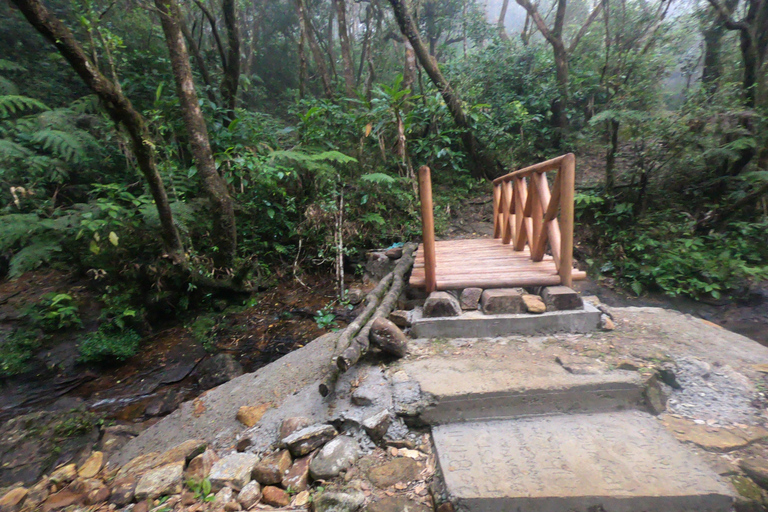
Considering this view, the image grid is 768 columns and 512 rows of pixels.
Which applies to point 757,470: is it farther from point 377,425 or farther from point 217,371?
point 217,371

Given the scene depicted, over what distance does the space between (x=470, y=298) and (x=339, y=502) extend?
6.02ft

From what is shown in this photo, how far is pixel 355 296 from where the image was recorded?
587 centimetres

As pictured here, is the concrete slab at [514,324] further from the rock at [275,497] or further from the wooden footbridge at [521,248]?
the rock at [275,497]

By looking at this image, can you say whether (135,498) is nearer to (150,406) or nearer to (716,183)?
(150,406)

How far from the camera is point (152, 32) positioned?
8039 mm

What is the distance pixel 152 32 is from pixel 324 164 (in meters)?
5.73

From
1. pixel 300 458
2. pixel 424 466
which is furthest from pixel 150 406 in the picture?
pixel 424 466

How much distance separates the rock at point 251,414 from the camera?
9.34ft

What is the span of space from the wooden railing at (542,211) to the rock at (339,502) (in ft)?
7.62

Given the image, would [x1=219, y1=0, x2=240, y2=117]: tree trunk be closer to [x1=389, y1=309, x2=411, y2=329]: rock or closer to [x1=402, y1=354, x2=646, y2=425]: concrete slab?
[x1=389, y1=309, x2=411, y2=329]: rock

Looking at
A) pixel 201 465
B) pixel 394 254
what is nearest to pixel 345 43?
pixel 394 254

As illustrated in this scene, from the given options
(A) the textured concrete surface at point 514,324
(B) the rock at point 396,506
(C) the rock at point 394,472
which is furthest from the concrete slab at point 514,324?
(B) the rock at point 396,506

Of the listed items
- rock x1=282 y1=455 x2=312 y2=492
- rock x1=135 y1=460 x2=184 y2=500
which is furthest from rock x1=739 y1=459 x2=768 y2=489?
rock x1=135 y1=460 x2=184 y2=500

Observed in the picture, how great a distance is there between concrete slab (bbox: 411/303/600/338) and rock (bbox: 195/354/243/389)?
277 centimetres
